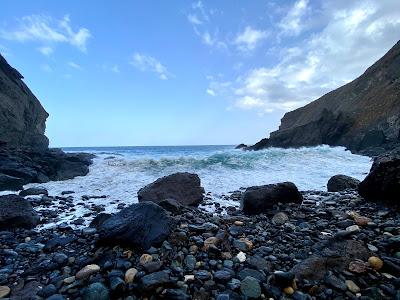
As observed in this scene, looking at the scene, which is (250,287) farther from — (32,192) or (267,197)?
(32,192)

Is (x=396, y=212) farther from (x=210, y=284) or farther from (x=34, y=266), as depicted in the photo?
(x=34, y=266)

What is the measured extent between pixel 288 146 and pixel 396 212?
39678 millimetres

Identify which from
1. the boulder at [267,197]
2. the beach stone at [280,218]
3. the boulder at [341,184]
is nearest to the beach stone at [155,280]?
the beach stone at [280,218]

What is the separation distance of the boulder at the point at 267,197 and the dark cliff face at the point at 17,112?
21919mm

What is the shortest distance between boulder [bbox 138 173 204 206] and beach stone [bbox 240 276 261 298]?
496cm

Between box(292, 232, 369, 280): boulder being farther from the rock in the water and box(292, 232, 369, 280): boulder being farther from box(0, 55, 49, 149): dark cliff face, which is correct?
box(0, 55, 49, 149): dark cliff face

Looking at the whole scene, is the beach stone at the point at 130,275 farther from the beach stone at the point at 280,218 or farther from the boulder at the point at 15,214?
the boulder at the point at 15,214

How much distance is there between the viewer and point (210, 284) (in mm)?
3842

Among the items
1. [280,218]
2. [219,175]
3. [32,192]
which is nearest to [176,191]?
[280,218]

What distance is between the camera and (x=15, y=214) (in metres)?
6.73

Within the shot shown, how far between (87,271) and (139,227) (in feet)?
3.58

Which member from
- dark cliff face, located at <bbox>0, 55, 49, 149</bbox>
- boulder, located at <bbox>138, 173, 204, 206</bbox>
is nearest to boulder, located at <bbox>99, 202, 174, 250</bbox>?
boulder, located at <bbox>138, 173, 204, 206</bbox>

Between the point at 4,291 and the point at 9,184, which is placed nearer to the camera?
the point at 4,291

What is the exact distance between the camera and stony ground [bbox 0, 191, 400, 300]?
12.1 feet
